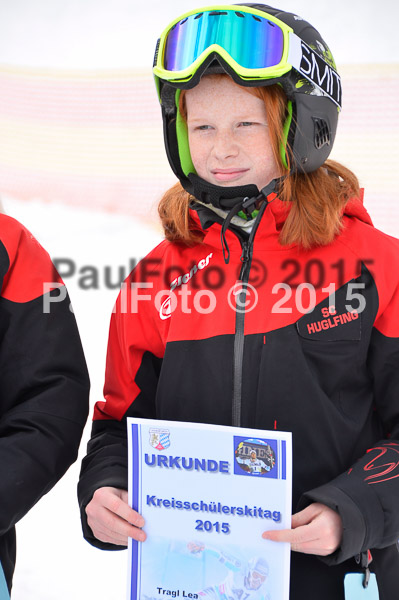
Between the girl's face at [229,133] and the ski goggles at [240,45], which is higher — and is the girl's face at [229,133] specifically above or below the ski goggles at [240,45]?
below

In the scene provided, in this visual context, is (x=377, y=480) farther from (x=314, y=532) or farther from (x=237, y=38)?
(x=237, y=38)

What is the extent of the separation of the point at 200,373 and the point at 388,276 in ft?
1.27

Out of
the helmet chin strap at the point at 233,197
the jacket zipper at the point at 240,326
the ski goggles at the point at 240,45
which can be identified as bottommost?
the jacket zipper at the point at 240,326

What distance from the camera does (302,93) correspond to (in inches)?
52.6

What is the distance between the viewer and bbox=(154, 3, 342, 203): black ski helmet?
1.31 m

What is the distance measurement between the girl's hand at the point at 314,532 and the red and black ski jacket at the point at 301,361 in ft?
0.17

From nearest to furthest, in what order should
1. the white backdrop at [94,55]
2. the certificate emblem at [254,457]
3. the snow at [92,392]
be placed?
the certificate emblem at [254,457]
the snow at [92,392]
the white backdrop at [94,55]

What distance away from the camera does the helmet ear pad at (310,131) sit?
1.35 metres

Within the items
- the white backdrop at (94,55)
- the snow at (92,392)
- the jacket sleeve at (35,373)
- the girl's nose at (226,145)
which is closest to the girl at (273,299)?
the girl's nose at (226,145)

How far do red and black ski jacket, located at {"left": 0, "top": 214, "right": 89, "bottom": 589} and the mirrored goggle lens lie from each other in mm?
471

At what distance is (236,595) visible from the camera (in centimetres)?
115

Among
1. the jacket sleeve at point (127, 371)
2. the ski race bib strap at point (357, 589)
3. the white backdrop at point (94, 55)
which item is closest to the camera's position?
the ski race bib strap at point (357, 589)

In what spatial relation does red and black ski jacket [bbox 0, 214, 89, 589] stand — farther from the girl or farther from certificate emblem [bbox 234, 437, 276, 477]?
certificate emblem [bbox 234, 437, 276, 477]

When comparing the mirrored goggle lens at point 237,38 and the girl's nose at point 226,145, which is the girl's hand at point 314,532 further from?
the mirrored goggle lens at point 237,38
